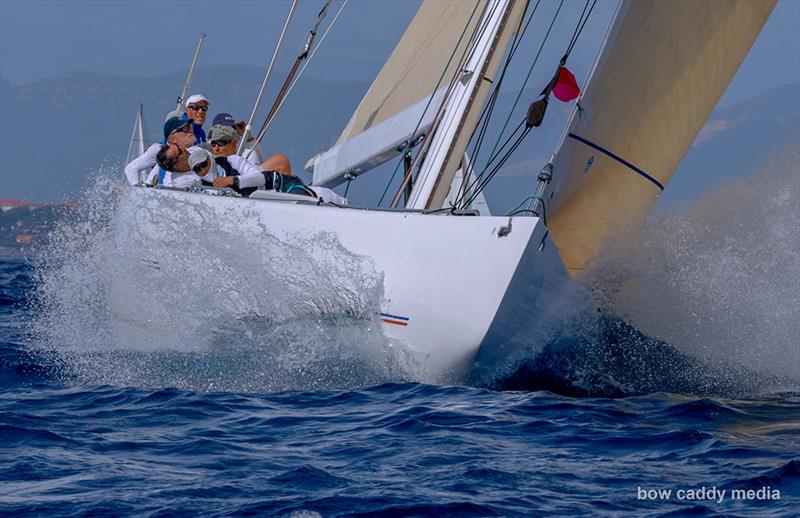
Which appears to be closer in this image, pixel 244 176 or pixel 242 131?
pixel 244 176

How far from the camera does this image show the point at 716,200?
30.9ft

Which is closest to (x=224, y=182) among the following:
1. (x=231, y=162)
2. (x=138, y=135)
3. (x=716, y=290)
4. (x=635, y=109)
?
(x=231, y=162)

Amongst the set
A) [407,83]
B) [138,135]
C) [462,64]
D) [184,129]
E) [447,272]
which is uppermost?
[138,135]

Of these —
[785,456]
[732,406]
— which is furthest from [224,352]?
[785,456]

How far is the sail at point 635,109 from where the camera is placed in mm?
8508

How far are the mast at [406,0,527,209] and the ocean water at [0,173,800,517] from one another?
0.83 m

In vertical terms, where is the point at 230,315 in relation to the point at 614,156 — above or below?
below

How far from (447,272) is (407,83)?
10.9 ft

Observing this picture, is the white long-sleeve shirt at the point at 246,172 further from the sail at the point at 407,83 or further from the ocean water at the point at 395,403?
the sail at the point at 407,83

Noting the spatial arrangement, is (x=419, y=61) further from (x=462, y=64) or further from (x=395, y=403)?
(x=395, y=403)

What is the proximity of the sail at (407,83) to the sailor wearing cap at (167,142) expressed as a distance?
1.21 metres

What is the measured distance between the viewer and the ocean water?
483cm

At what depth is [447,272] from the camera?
6980 mm

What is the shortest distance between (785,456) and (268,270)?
3.26 metres
